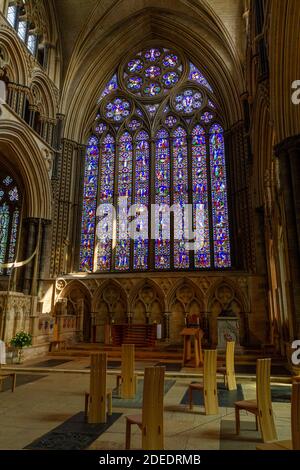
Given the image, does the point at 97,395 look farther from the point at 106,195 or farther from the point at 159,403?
the point at 106,195

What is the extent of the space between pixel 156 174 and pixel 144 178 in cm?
63

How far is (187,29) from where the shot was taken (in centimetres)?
1802

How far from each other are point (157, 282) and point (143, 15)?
14233 millimetres

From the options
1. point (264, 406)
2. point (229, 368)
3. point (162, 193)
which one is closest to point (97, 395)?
point (264, 406)

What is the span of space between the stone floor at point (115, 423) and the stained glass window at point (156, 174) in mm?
9275

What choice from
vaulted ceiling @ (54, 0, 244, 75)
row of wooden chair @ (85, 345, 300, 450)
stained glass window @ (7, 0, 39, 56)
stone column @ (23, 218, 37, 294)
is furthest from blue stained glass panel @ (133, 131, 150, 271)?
row of wooden chair @ (85, 345, 300, 450)

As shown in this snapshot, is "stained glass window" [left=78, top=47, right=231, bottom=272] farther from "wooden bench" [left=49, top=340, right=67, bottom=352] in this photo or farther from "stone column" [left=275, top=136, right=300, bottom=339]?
"stone column" [left=275, top=136, right=300, bottom=339]

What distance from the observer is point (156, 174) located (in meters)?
17.3

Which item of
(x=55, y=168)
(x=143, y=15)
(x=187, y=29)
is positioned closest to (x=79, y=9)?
(x=143, y=15)

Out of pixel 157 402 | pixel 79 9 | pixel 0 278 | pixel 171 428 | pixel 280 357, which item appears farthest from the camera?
pixel 79 9

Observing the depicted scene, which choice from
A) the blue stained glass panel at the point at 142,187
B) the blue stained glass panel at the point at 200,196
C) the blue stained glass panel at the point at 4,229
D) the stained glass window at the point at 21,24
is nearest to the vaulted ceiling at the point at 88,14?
the stained glass window at the point at 21,24

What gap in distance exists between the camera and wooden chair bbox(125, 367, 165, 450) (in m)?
3.27

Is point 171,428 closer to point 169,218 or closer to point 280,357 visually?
point 280,357

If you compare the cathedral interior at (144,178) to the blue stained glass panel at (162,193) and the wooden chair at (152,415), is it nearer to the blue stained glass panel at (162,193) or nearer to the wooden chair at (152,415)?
the blue stained glass panel at (162,193)
